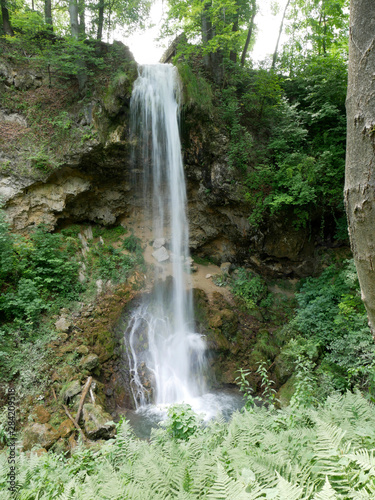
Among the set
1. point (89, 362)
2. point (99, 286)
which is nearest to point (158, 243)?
point (99, 286)

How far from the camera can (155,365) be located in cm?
718

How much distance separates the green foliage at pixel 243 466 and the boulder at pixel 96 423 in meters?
2.16

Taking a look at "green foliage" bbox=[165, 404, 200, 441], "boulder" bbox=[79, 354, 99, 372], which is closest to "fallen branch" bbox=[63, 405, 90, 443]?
"boulder" bbox=[79, 354, 99, 372]

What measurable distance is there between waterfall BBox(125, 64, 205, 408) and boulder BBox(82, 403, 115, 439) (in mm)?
1387

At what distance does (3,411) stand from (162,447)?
4.10m

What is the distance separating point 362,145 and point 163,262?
9.28m

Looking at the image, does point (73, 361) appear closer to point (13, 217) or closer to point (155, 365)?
point (155, 365)

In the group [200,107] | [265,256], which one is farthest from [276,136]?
[265,256]

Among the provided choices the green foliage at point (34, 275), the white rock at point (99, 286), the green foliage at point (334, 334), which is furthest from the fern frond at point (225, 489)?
the white rock at point (99, 286)

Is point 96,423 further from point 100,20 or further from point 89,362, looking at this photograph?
point 100,20

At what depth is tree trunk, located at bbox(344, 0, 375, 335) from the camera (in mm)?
972

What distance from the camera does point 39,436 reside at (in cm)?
463

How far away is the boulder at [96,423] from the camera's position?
15.7 ft

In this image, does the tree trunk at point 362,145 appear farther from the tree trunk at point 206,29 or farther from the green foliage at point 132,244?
the tree trunk at point 206,29
